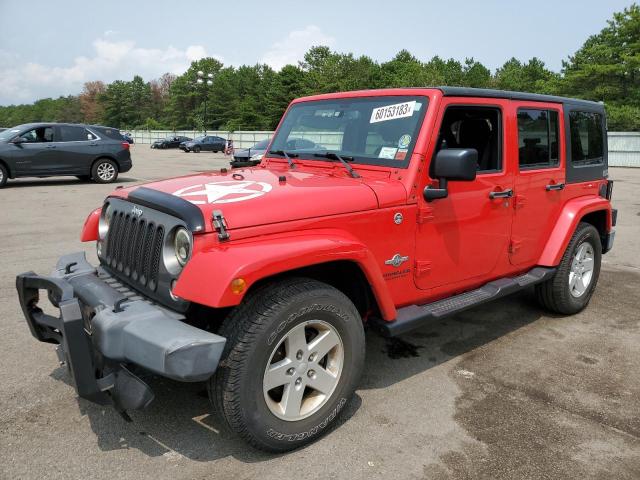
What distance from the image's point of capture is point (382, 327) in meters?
3.24

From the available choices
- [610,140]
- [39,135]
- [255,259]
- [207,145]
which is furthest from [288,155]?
[207,145]

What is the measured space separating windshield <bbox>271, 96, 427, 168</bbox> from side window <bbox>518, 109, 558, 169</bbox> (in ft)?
3.65

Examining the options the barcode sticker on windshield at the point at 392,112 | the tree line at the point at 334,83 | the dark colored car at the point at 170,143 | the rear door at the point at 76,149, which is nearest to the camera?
the barcode sticker on windshield at the point at 392,112

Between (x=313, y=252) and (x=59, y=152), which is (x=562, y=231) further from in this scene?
(x=59, y=152)

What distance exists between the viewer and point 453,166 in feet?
10.6

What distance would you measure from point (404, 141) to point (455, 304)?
117 centimetres

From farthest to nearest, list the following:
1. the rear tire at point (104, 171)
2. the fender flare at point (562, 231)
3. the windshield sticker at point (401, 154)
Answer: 1. the rear tire at point (104, 171)
2. the fender flare at point (562, 231)
3. the windshield sticker at point (401, 154)

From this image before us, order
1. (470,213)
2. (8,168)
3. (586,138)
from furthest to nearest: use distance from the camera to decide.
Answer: (8,168) → (586,138) → (470,213)

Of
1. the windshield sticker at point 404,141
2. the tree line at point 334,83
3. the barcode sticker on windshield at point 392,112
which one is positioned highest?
the tree line at point 334,83

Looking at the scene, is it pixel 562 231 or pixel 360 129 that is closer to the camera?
pixel 360 129

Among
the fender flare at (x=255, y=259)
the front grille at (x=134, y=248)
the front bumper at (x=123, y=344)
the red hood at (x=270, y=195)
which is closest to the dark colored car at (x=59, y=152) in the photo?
the red hood at (x=270, y=195)

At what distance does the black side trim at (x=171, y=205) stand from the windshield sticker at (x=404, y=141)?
1466 millimetres

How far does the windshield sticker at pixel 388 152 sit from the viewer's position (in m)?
3.47

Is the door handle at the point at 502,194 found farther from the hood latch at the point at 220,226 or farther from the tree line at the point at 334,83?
the tree line at the point at 334,83
